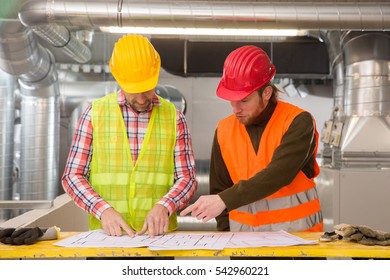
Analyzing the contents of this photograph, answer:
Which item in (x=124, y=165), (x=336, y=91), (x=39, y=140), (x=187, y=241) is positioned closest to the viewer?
(x=187, y=241)

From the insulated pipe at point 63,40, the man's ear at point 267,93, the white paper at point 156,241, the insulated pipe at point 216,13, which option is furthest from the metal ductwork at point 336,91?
the white paper at point 156,241

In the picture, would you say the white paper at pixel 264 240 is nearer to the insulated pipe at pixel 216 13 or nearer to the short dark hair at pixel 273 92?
the short dark hair at pixel 273 92

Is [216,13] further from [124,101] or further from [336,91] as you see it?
[124,101]

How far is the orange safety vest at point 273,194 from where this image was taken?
1.74 m

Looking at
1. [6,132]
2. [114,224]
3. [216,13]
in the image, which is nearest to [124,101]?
[114,224]

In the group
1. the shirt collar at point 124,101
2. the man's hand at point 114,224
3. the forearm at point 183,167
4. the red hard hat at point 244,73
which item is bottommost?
the man's hand at point 114,224

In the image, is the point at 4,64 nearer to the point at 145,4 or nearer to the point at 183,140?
the point at 145,4

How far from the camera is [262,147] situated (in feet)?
5.82

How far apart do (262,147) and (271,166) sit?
0.56ft

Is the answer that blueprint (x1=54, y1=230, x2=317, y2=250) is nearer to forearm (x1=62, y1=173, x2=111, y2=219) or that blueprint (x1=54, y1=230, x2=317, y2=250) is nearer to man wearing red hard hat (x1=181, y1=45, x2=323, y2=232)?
forearm (x1=62, y1=173, x2=111, y2=219)

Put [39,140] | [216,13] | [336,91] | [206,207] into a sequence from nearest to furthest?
1. [206,207]
2. [216,13]
3. [336,91]
4. [39,140]

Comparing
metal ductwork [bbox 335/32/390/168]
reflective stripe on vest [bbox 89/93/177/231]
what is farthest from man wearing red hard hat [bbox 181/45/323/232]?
metal ductwork [bbox 335/32/390/168]

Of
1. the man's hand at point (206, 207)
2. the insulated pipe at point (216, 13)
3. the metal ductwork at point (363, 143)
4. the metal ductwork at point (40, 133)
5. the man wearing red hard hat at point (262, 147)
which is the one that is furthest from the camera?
the metal ductwork at point (40, 133)

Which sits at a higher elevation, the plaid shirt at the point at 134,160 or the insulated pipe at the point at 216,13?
the insulated pipe at the point at 216,13
